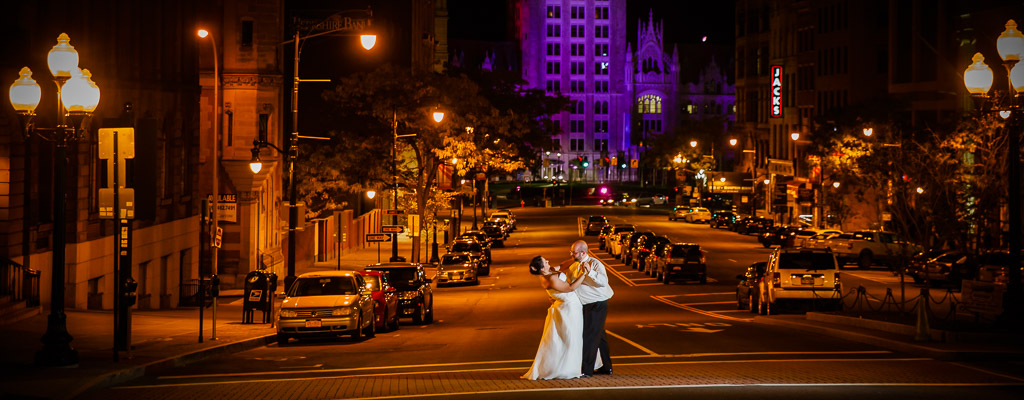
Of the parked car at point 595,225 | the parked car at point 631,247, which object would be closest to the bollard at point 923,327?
the parked car at point 631,247

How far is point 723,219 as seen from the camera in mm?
90562

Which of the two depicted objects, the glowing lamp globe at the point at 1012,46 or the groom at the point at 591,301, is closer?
the groom at the point at 591,301

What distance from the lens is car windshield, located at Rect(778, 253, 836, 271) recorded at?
29.7 metres

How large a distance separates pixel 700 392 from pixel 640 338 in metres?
9.52

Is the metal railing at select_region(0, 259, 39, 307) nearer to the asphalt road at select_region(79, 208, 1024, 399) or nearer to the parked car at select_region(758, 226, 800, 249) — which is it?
the asphalt road at select_region(79, 208, 1024, 399)

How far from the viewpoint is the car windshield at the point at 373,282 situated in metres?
26.3

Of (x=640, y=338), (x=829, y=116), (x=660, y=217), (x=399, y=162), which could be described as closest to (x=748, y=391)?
(x=640, y=338)

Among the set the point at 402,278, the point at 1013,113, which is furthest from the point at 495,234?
the point at 1013,113

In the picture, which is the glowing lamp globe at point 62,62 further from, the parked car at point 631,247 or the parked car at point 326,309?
the parked car at point 631,247

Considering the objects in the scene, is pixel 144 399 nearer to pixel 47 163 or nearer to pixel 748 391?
pixel 748 391

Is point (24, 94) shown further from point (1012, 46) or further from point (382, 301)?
point (1012, 46)

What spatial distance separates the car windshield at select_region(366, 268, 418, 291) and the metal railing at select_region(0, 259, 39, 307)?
355 inches

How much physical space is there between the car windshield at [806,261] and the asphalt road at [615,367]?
1.87 metres

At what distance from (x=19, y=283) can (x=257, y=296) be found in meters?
5.64
